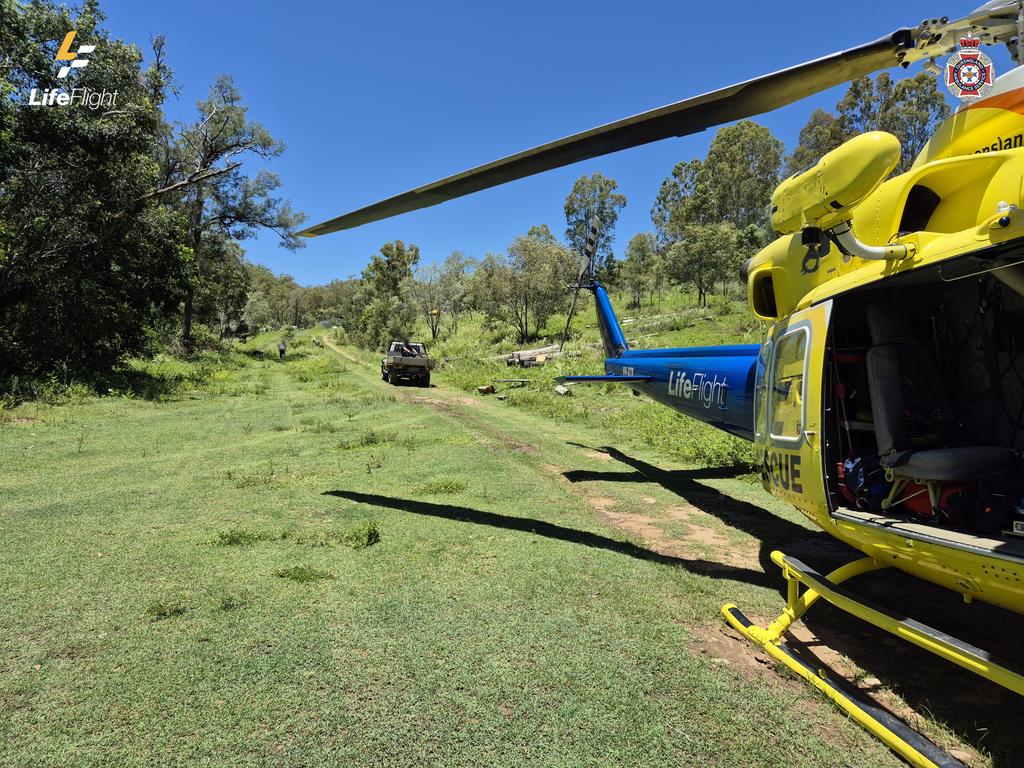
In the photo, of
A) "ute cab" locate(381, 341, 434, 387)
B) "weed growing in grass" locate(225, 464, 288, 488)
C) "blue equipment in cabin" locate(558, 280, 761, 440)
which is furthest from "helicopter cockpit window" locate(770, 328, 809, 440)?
"ute cab" locate(381, 341, 434, 387)

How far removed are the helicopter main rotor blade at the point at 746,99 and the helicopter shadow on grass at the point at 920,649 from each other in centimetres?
379

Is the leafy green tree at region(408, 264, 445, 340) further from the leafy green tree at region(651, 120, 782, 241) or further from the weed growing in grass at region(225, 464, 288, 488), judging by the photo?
the weed growing in grass at region(225, 464, 288, 488)

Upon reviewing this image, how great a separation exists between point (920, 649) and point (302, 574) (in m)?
4.72

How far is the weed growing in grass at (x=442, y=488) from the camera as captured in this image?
6961 millimetres

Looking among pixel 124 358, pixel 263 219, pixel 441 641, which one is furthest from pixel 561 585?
pixel 263 219

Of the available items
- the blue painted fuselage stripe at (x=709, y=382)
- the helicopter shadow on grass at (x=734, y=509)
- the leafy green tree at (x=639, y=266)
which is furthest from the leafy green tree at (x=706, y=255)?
the blue painted fuselage stripe at (x=709, y=382)

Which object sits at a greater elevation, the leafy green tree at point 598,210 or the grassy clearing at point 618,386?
the leafy green tree at point 598,210

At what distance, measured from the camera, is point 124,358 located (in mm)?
18547

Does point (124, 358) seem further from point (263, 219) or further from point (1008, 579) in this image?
point (1008, 579)

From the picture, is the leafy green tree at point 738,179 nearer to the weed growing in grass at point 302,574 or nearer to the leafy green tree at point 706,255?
the leafy green tree at point 706,255

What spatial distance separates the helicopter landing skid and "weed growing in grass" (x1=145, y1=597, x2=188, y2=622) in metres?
4.07

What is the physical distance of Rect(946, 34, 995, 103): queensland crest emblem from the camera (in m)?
3.01

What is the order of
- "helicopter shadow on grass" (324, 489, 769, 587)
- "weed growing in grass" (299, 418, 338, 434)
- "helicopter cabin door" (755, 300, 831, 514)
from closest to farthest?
"helicopter cabin door" (755, 300, 831, 514) < "helicopter shadow on grass" (324, 489, 769, 587) < "weed growing in grass" (299, 418, 338, 434)

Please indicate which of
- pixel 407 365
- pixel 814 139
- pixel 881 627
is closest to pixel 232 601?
pixel 881 627
